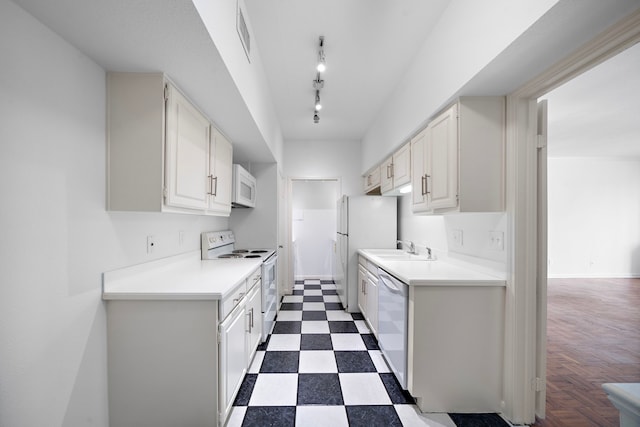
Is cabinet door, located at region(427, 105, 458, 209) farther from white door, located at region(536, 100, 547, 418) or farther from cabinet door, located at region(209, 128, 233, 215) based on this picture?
cabinet door, located at region(209, 128, 233, 215)

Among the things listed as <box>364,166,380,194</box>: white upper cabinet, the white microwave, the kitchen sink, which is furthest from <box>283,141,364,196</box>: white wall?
the kitchen sink

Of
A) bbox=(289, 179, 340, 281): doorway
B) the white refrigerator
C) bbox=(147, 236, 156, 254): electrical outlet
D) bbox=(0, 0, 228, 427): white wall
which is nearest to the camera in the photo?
bbox=(0, 0, 228, 427): white wall

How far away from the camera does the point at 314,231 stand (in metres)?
5.70

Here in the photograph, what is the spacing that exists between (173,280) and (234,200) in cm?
111

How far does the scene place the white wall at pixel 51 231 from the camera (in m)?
0.99

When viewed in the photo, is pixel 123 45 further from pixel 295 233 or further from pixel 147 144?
pixel 295 233

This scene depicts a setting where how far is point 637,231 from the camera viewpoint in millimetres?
5582

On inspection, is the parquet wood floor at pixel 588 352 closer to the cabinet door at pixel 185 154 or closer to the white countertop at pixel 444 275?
the white countertop at pixel 444 275

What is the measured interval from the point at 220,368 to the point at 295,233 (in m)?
4.26

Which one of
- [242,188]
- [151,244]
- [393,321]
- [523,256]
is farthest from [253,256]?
[523,256]

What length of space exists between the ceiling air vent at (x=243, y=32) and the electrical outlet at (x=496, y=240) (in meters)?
2.06

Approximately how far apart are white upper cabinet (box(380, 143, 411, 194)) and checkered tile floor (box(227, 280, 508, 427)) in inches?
64.9

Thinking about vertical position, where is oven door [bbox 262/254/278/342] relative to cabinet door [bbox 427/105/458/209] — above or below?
below

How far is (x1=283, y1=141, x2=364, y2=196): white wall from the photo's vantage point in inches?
177
